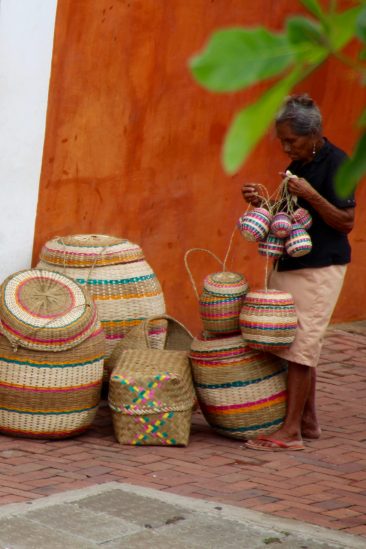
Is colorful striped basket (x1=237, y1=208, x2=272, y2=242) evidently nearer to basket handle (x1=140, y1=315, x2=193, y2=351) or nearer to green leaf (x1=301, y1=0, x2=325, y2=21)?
basket handle (x1=140, y1=315, x2=193, y2=351)

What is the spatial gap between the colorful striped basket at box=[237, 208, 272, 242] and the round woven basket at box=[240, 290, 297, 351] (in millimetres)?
281

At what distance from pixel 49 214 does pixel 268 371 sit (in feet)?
5.69

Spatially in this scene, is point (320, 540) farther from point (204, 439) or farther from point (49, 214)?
point (49, 214)

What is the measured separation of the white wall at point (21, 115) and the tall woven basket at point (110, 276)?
0.81 ft

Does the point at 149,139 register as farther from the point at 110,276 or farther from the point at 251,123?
the point at 251,123

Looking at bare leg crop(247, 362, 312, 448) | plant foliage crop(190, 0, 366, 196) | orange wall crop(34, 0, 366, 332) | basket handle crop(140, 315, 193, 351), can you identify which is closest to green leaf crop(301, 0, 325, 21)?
plant foliage crop(190, 0, 366, 196)

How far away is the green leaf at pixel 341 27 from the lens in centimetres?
131

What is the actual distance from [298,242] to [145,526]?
5.83ft

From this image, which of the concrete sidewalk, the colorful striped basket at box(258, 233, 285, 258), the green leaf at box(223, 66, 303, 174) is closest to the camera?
the green leaf at box(223, 66, 303, 174)

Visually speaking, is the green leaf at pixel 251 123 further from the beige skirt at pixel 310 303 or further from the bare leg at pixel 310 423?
the bare leg at pixel 310 423

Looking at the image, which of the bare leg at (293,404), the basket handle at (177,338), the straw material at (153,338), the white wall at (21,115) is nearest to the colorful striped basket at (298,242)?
the bare leg at (293,404)

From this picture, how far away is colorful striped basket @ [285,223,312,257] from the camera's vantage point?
5.39 metres

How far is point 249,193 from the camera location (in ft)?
18.3

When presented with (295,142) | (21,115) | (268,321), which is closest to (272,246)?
(268,321)
